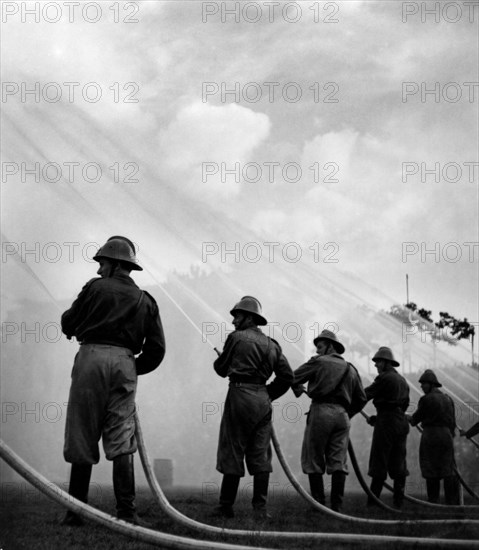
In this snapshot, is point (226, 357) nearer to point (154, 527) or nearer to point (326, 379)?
point (326, 379)

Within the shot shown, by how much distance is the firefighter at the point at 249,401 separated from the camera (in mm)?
10266

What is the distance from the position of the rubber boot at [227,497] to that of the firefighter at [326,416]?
2329 millimetres

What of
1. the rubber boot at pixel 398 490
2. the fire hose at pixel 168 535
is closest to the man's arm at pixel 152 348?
the fire hose at pixel 168 535

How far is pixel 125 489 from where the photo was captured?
24.7ft

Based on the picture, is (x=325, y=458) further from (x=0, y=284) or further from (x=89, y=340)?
(x=0, y=284)

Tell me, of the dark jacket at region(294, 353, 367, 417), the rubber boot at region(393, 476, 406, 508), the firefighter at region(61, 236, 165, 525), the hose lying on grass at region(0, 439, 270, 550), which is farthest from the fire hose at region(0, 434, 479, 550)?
the rubber boot at region(393, 476, 406, 508)

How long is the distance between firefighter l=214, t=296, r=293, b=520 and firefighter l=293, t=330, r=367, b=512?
4.35ft

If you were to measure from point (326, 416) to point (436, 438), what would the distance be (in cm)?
495

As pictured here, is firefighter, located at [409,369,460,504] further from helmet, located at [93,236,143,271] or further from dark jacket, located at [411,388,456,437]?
helmet, located at [93,236,143,271]

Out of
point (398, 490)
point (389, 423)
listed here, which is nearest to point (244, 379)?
point (389, 423)

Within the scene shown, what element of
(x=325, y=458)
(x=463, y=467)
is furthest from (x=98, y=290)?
(x=463, y=467)

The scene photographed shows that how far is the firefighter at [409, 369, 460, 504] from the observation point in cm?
1603

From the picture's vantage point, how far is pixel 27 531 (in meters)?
6.90

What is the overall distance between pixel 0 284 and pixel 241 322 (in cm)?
1692
